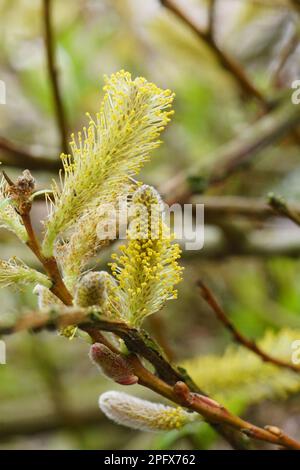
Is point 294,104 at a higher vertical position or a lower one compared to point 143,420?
higher

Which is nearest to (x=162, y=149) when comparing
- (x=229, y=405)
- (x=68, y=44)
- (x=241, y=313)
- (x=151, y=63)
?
(x=151, y=63)

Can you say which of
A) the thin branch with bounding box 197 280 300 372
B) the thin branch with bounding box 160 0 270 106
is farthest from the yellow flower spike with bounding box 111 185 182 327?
the thin branch with bounding box 160 0 270 106

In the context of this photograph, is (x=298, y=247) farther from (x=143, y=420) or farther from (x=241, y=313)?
(x=143, y=420)

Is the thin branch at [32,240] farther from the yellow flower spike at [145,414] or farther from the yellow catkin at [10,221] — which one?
the yellow flower spike at [145,414]

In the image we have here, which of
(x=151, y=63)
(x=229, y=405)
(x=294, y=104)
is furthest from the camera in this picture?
(x=151, y=63)

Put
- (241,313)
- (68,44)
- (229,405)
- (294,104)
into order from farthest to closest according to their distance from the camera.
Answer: (68,44), (241,313), (294,104), (229,405)

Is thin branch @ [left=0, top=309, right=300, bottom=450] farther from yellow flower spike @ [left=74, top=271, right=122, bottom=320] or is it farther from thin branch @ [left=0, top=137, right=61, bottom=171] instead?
thin branch @ [left=0, top=137, right=61, bottom=171]

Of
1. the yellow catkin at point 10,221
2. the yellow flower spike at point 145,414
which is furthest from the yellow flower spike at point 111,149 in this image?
the yellow flower spike at point 145,414
